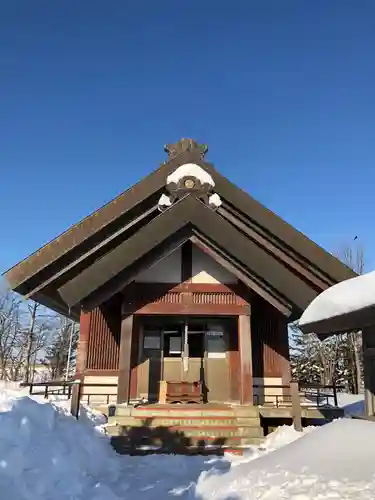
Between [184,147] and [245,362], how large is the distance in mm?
7032

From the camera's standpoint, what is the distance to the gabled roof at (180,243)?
977 centimetres

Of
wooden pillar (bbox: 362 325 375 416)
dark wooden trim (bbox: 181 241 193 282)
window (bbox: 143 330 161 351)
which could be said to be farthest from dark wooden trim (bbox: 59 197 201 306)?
wooden pillar (bbox: 362 325 375 416)

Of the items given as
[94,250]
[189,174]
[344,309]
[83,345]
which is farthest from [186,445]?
[189,174]

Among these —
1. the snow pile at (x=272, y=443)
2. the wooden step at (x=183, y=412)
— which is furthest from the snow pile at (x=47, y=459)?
the snow pile at (x=272, y=443)

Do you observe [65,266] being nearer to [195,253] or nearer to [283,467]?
[195,253]

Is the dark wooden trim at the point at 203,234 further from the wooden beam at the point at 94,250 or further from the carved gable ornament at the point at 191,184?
the carved gable ornament at the point at 191,184

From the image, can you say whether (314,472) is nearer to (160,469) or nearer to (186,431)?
(160,469)

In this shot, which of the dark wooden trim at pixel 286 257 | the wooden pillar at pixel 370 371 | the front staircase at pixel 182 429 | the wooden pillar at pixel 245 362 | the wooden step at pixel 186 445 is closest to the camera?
the wooden pillar at pixel 370 371

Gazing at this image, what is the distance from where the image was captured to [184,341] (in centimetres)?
1170

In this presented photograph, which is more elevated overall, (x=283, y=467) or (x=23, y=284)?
(x=23, y=284)

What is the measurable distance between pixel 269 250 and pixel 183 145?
473 cm

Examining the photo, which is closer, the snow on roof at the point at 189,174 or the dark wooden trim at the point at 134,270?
the dark wooden trim at the point at 134,270

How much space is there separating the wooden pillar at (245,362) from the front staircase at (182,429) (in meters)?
0.55

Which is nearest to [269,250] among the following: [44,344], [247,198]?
[247,198]
